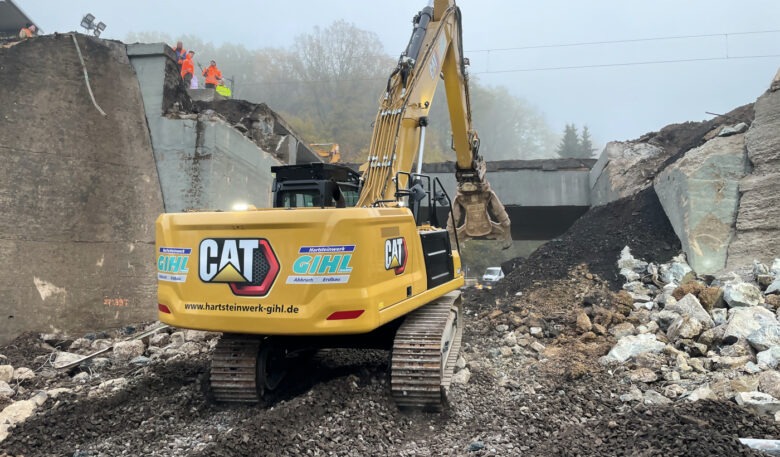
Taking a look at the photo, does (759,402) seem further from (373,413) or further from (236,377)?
(236,377)

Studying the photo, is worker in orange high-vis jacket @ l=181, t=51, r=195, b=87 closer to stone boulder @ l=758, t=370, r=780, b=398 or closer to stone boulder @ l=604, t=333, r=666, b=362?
stone boulder @ l=604, t=333, r=666, b=362

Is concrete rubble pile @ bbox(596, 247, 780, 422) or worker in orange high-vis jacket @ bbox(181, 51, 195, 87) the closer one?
concrete rubble pile @ bbox(596, 247, 780, 422)

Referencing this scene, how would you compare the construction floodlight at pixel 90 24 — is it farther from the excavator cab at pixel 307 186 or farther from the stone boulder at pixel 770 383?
the stone boulder at pixel 770 383

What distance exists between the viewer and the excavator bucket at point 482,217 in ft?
30.6

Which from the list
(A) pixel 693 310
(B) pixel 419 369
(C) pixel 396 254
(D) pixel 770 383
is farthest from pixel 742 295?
(C) pixel 396 254

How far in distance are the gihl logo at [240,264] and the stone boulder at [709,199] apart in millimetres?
7320

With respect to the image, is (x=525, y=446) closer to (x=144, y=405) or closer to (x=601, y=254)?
(x=144, y=405)

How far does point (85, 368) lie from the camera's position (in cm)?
604

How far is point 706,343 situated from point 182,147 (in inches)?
322

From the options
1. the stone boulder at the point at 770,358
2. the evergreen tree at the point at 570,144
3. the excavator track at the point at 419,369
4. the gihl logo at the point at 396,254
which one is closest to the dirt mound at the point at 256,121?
the gihl logo at the point at 396,254

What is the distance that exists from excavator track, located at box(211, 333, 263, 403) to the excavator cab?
4.89 feet

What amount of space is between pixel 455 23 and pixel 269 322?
5760 mm

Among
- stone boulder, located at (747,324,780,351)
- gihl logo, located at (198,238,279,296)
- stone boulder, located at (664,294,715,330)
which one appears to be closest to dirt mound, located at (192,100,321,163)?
gihl logo, located at (198,238,279,296)

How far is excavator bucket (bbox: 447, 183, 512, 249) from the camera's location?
9.33m
